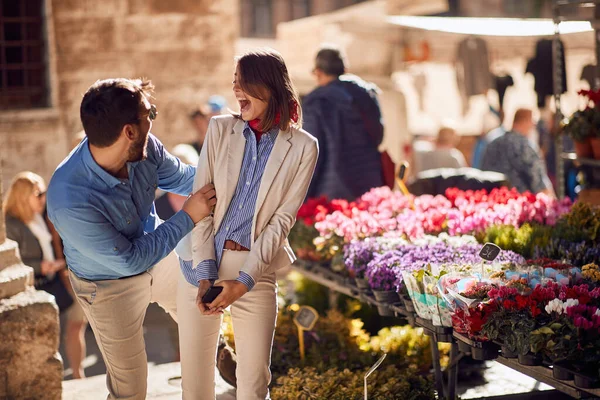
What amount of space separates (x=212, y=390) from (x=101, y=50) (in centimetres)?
714

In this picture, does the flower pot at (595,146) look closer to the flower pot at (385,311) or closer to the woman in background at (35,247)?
the flower pot at (385,311)

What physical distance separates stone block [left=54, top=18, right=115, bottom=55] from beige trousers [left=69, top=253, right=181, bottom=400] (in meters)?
6.82

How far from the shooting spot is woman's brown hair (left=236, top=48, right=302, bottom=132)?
3.77 meters

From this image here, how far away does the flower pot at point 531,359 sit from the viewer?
384cm

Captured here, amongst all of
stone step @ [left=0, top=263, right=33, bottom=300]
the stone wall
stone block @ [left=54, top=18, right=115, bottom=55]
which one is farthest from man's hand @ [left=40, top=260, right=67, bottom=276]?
stone block @ [left=54, top=18, right=115, bottom=55]

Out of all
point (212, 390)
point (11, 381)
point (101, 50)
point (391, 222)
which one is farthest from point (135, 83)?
point (101, 50)

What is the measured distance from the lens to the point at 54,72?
34.3 ft

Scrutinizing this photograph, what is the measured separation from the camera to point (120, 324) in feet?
13.0

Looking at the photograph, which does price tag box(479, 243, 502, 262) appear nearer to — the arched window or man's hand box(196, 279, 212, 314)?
man's hand box(196, 279, 212, 314)

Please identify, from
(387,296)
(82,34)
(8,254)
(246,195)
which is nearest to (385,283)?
(387,296)

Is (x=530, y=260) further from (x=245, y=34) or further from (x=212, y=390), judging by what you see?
(x=245, y=34)

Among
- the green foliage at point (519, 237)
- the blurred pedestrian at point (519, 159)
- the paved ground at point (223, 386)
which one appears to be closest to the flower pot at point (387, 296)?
the green foliage at point (519, 237)

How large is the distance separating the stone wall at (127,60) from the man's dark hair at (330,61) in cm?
390

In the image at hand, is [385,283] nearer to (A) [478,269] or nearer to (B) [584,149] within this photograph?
(A) [478,269]
